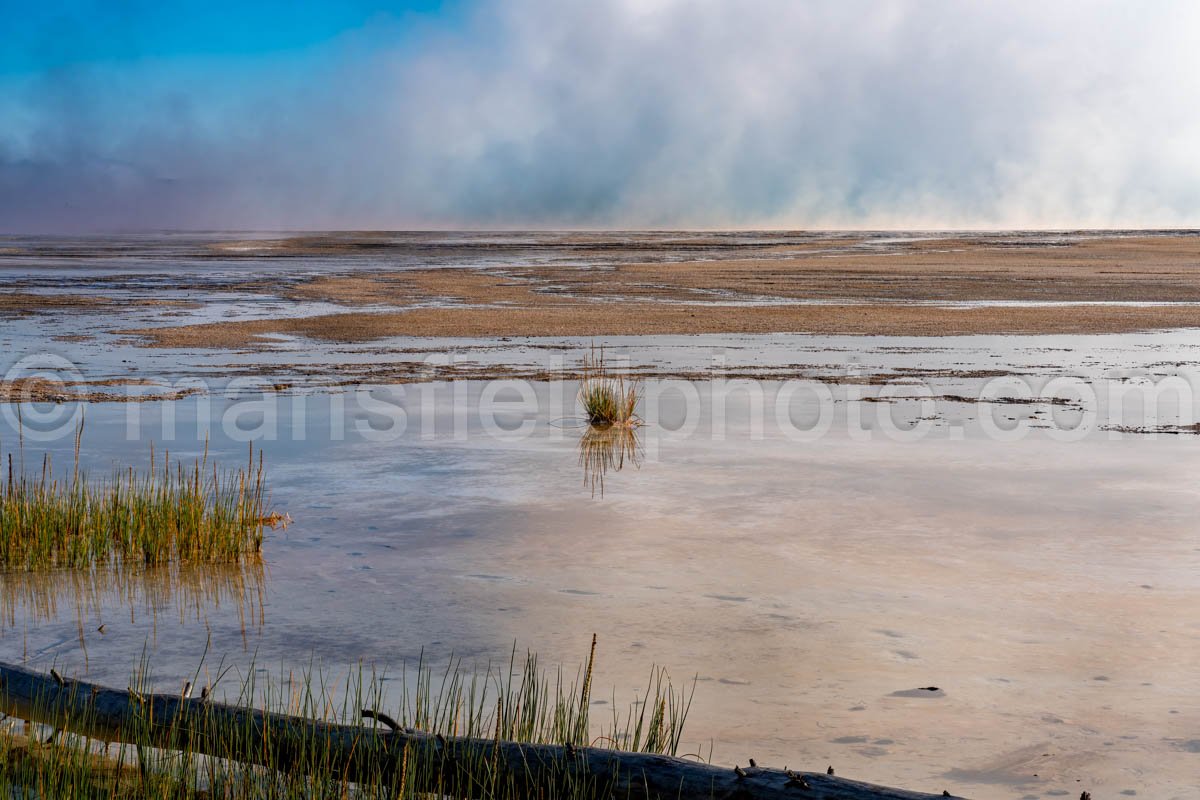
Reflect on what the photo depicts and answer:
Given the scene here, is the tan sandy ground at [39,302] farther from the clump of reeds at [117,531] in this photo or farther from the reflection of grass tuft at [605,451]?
the clump of reeds at [117,531]

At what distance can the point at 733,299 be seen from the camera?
31891mm

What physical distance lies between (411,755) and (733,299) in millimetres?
→ 28236

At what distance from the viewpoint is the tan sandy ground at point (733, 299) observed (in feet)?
78.1

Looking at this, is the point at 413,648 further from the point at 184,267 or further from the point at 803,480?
the point at 184,267

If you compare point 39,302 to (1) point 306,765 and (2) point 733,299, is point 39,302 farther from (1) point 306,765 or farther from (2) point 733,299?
(1) point 306,765

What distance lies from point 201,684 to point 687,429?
293 inches

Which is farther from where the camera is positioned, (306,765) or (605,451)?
(605,451)

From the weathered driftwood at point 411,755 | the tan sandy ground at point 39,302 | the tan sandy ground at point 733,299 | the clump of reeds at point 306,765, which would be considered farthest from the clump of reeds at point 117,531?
the tan sandy ground at point 39,302

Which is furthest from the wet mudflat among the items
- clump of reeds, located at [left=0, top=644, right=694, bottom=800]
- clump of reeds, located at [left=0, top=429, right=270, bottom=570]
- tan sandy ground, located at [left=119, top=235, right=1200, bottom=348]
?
tan sandy ground, located at [left=119, top=235, right=1200, bottom=348]

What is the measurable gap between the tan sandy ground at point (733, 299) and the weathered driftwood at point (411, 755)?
56.4ft

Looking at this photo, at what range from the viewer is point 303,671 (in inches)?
221

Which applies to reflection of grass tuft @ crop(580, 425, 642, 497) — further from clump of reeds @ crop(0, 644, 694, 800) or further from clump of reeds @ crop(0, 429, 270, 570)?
clump of reeds @ crop(0, 644, 694, 800)

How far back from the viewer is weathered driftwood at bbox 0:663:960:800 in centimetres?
398

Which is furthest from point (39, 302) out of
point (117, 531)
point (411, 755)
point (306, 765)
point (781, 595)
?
point (411, 755)
